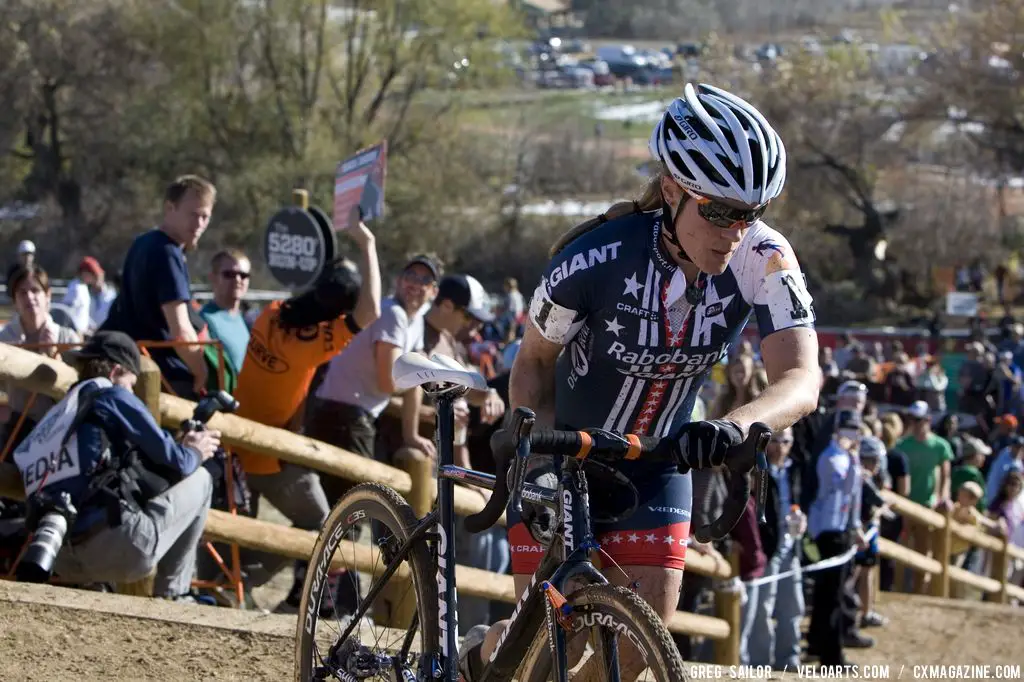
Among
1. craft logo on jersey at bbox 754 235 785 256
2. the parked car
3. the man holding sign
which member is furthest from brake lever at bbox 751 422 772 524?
the parked car

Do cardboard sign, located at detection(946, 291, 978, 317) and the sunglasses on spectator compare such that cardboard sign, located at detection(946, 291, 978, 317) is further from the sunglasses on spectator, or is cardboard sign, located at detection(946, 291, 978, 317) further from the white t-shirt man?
the white t-shirt man

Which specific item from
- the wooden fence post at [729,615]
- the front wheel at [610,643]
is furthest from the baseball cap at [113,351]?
the wooden fence post at [729,615]

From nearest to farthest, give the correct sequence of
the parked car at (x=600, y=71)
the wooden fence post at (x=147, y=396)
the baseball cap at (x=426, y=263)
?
the wooden fence post at (x=147, y=396), the baseball cap at (x=426, y=263), the parked car at (x=600, y=71)

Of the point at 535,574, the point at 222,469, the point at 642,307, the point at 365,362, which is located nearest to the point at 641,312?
the point at 642,307

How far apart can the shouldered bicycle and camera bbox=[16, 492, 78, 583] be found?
1247 millimetres

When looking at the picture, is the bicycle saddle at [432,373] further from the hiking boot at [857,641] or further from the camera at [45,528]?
the hiking boot at [857,641]

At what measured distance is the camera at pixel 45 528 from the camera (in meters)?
5.08

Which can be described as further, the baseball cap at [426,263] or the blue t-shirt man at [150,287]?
the baseball cap at [426,263]

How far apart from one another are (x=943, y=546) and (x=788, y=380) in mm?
9296

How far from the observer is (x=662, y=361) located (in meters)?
3.70

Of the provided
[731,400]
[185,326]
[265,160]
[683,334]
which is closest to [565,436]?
[683,334]

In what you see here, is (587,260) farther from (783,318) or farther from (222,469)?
(222,469)

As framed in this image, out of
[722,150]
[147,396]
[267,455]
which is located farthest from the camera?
[267,455]

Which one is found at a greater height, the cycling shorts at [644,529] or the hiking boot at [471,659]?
the cycling shorts at [644,529]
